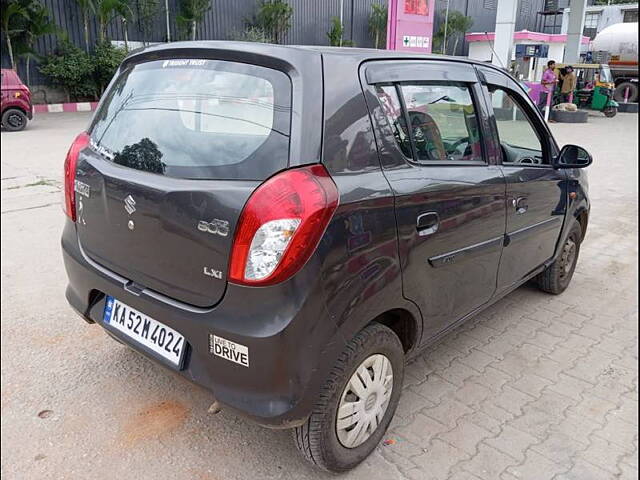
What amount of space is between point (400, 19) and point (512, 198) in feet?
30.1

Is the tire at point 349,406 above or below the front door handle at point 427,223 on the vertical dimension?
below

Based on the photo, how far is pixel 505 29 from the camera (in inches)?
484

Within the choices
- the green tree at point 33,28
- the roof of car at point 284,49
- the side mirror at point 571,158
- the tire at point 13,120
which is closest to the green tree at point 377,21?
the green tree at point 33,28

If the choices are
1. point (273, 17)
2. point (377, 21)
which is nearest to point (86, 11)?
point (273, 17)

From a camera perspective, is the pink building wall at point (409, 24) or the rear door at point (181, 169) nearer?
the rear door at point (181, 169)

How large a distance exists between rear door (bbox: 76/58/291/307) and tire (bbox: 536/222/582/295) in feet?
9.55

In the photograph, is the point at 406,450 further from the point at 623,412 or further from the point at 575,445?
the point at 623,412

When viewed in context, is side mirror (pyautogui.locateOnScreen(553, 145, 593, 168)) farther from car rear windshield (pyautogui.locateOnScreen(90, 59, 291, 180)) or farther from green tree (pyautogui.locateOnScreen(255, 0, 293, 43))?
green tree (pyautogui.locateOnScreen(255, 0, 293, 43))

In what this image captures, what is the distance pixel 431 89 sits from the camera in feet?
8.77

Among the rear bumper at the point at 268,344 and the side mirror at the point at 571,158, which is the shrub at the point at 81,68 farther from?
the rear bumper at the point at 268,344

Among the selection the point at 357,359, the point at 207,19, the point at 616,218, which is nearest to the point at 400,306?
the point at 357,359

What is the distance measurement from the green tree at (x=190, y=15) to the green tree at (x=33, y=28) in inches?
178

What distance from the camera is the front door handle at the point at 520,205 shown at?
312 cm

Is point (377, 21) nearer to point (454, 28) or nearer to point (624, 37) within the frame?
point (454, 28)
